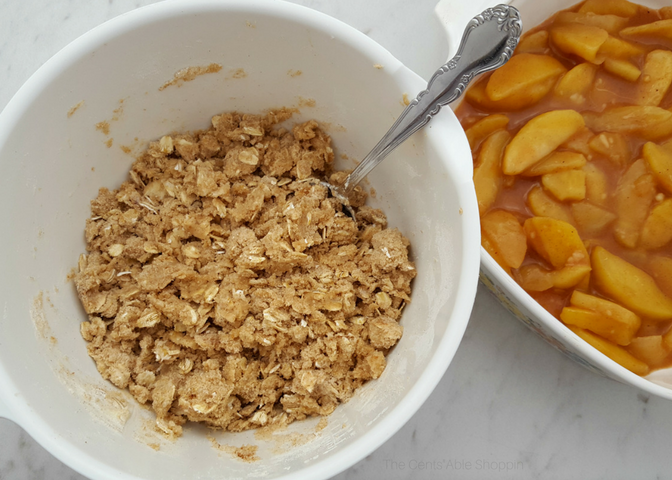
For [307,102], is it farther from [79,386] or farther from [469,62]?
[79,386]

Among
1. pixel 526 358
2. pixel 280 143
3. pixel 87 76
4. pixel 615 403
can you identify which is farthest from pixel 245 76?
pixel 615 403

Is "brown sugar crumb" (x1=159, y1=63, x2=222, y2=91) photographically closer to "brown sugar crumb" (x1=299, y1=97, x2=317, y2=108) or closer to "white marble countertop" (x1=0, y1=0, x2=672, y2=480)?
"brown sugar crumb" (x1=299, y1=97, x2=317, y2=108)

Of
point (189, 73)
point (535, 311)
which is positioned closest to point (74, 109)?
point (189, 73)

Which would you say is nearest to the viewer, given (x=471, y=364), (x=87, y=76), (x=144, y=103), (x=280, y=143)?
(x=87, y=76)

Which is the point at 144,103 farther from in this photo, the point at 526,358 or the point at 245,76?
the point at 526,358

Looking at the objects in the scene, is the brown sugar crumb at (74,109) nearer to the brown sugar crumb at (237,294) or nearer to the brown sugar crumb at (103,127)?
the brown sugar crumb at (103,127)

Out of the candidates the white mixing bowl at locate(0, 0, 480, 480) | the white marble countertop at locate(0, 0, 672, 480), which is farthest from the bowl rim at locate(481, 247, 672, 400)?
the white marble countertop at locate(0, 0, 672, 480)
